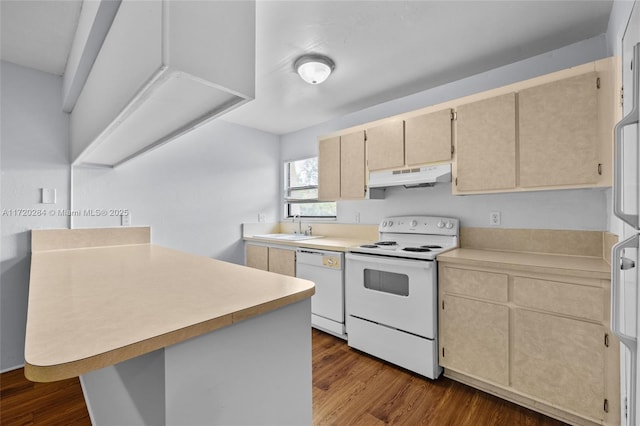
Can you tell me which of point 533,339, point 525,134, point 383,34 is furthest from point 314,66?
point 533,339

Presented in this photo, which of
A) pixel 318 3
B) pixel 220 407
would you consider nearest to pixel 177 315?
pixel 220 407

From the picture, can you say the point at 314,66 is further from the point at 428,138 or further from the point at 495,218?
the point at 495,218

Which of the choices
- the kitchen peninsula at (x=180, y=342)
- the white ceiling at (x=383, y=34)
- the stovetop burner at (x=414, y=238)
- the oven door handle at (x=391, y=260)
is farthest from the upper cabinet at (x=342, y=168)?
the kitchen peninsula at (x=180, y=342)

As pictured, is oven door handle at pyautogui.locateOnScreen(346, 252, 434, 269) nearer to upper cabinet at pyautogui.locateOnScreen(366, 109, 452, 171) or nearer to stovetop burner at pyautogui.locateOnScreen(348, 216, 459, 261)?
stovetop burner at pyautogui.locateOnScreen(348, 216, 459, 261)

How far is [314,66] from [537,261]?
201 cm

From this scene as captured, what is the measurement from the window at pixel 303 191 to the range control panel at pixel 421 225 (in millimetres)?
887

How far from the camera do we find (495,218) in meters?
2.30

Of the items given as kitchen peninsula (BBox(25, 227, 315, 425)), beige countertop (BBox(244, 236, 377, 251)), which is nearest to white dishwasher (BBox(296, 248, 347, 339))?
beige countertop (BBox(244, 236, 377, 251))

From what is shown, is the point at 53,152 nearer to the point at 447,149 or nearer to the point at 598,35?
the point at 447,149

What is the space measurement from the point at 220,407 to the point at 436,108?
242cm

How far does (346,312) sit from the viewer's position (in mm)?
2588

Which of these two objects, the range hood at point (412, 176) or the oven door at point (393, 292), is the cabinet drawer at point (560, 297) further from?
the range hood at point (412, 176)

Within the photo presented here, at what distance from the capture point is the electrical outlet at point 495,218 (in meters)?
2.28

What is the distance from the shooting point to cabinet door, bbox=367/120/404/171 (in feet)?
8.41
